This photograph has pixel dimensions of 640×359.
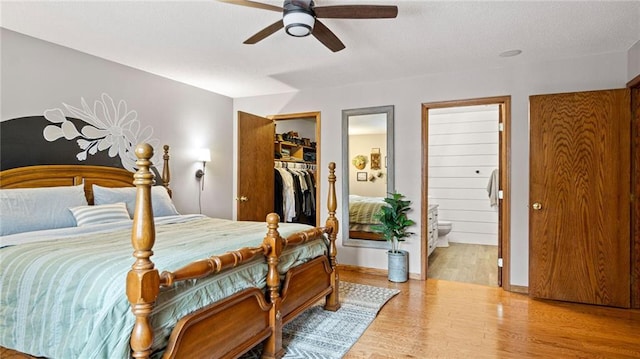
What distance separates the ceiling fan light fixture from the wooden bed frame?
1.19m

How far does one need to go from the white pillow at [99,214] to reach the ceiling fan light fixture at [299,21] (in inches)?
80.4

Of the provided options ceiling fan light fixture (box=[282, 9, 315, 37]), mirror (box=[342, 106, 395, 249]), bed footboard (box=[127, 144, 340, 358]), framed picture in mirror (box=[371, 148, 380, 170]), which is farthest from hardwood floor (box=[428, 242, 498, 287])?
ceiling fan light fixture (box=[282, 9, 315, 37])

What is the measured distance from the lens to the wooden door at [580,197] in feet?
10.8

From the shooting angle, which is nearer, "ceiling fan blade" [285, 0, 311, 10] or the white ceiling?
"ceiling fan blade" [285, 0, 311, 10]

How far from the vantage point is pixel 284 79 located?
14.2ft

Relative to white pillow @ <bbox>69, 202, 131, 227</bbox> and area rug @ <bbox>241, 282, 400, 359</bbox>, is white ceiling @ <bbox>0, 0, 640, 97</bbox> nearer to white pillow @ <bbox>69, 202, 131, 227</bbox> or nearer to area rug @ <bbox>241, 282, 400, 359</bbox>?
white pillow @ <bbox>69, 202, 131, 227</bbox>

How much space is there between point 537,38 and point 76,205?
409 centimetres

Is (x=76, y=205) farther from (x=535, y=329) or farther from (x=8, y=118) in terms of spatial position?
(x=535, y=329)

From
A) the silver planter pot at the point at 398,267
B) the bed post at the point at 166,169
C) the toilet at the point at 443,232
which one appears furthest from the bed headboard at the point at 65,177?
the toilet at the point at 443,232

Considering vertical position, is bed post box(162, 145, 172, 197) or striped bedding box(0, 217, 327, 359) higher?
bed post box(162, 145, 172, 197)

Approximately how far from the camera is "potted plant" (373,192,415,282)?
405 cm

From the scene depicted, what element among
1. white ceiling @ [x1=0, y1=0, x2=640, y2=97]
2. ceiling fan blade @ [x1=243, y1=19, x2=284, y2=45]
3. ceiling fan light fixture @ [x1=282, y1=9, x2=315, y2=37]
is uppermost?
white ceiling @ [x1=0, y1=0, x2=640, y2=97]

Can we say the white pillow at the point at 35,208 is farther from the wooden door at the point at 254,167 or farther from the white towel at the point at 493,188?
the white towel at the point at 493,188

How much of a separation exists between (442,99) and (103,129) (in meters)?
3.65
